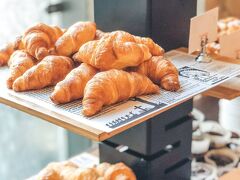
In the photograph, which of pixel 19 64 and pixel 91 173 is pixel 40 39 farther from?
pixel 91 173

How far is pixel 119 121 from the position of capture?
31.1 inches

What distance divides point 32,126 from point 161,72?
1.11 metres

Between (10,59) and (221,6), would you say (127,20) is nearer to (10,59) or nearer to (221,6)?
(10,59)

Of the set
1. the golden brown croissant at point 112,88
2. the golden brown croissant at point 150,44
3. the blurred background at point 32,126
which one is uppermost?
the golden brown croissant at point 150,44

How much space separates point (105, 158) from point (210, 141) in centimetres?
39

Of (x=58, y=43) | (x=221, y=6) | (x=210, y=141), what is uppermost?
(x=58, y=43)

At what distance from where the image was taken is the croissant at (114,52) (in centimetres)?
86

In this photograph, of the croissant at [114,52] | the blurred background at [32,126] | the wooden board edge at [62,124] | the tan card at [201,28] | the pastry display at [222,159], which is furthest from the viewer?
the blurred background at [32,126]

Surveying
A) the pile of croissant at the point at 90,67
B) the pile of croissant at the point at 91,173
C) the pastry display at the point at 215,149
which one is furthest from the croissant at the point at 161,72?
the pastry display at the point at 215,149

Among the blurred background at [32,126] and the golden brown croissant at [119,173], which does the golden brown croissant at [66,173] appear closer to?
the golden brown croissant at [119,173]

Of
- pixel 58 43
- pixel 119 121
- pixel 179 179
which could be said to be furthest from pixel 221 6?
pixel 119 121

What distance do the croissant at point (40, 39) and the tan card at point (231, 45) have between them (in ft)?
1.13

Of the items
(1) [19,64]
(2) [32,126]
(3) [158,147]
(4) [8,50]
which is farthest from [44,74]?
(2) [32,126]

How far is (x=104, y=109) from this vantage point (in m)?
0.84
